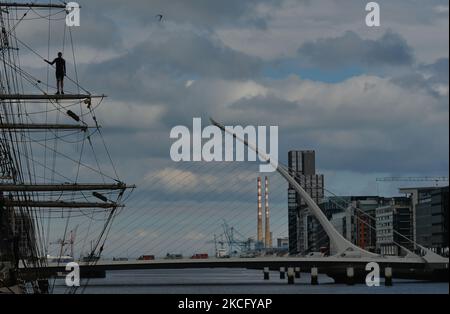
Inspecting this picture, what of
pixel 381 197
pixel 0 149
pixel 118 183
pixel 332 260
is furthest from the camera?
pixel 381 197

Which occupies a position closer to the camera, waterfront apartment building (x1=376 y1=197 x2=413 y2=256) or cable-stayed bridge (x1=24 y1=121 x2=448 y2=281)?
cable-stayed bridge (x1=24 y1=121 x2=448 y2=281)

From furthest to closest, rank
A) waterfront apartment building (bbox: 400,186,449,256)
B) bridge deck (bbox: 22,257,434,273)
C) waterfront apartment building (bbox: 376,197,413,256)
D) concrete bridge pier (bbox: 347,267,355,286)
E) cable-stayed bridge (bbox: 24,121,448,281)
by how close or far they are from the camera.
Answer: waterfront apartment building (bbox: 376,197,413,256) → waterfront apartment building (bbox: 400,186,449,256) → concrete bridge pier (bbox: 347,267,355,286) → cable-stayed bridge (bbox: 24,121,448,281) → bridge deck (bbox: 22,257,434,273)

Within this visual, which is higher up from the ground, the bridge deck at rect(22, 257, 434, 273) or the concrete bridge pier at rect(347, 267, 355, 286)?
the bridge deck at rect(22, 257, 434, 273)

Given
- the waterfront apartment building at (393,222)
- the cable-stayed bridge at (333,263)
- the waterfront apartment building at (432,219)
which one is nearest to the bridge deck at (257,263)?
the cable-stayed bridge at (333,263)

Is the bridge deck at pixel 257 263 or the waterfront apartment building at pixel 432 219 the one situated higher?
the waterfront apartment building at pixel 432 219

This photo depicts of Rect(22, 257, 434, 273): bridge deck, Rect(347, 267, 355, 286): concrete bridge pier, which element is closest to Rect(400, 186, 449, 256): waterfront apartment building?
Rect(22, 257, 434, 273): bridge deck

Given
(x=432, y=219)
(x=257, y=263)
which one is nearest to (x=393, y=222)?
(x=432, y=219)

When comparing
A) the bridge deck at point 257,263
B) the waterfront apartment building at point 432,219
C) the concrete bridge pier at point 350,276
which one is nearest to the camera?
the bridge deck at point 257,263

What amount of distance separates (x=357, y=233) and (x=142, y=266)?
81.0m

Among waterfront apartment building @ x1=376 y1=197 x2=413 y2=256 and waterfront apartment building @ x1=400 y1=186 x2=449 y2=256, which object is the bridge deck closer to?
waterfront apartment building @ x1=400 y1=186 x2=449 y2=256

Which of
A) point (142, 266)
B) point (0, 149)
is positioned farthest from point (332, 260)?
point (0, 149)

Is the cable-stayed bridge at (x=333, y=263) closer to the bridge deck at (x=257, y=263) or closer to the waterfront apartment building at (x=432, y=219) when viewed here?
the bridge deck at (x=257, y=263)

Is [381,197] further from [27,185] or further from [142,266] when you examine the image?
[27,185]
